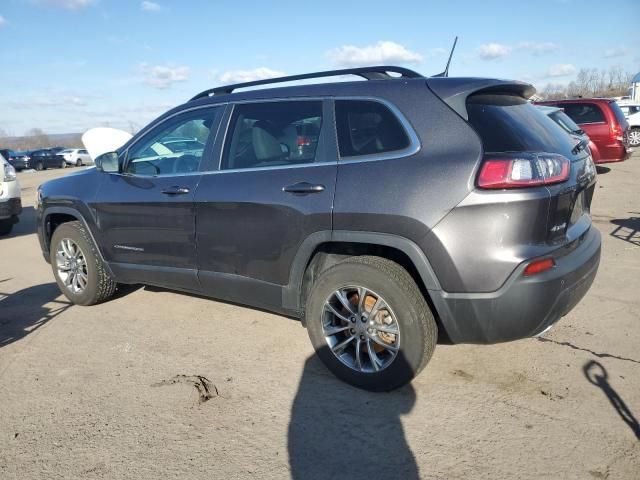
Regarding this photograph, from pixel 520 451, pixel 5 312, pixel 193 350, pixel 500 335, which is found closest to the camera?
pixel 520 451

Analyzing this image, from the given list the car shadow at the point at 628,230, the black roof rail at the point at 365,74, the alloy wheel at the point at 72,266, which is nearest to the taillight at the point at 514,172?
the black roof rail at the point at 365,74

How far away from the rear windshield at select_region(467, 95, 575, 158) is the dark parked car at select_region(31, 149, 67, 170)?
1715 inches

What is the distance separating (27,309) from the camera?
16.3 ft

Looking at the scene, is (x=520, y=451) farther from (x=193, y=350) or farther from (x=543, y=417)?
(x=193, y=350)

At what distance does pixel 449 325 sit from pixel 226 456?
1.37 m

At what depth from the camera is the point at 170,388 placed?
3324 mm

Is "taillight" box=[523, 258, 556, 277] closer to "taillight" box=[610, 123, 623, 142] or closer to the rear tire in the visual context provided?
the rear tire

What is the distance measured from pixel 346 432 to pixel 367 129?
68.4 inches

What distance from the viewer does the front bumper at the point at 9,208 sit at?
859 cm

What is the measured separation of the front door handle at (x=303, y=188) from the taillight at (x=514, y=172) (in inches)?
38.3

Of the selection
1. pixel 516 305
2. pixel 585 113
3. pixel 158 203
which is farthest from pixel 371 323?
pixel 585 113

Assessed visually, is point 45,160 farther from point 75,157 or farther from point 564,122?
point 564,122

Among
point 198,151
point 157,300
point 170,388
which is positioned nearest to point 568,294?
point 170,388

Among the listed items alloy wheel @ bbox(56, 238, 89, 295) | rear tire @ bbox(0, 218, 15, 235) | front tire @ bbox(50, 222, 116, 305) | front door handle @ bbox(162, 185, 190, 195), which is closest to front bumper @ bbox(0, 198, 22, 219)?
rear tire @ bbox(0, 218, 15, 235)
